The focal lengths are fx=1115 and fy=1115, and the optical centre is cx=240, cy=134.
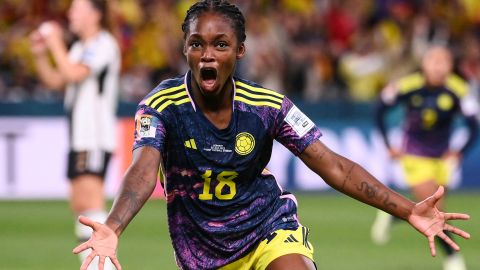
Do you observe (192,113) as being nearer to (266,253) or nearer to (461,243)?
(266,253)

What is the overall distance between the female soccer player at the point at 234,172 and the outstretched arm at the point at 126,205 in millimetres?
210

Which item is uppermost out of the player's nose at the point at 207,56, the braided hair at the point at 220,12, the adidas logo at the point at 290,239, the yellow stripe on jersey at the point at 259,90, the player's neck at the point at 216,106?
the braided hair at the point at 220,12

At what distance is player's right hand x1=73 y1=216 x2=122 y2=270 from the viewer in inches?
187

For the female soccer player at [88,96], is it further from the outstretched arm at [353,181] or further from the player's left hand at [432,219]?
the player's left hand at [432,219]

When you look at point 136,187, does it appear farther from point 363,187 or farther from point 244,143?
point 363,187

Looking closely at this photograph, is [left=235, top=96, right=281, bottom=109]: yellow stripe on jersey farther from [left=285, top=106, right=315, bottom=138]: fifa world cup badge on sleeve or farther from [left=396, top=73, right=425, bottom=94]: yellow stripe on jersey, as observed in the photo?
[left=396, top=73, right=425, bottom=94]: yellow stripe on jersey

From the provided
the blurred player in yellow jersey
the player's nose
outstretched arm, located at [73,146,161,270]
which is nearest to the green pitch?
the blurred player in yellow jersey

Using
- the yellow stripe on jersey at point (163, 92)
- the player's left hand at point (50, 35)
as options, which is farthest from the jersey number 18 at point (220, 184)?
the player's left hand at point (50, 35)

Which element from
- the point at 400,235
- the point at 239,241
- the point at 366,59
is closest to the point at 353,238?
the point at 400,235

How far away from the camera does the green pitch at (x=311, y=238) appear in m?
11.1

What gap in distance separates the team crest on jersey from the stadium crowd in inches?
472

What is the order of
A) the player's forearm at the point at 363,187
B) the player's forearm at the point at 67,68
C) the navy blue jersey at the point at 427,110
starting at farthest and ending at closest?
the navy blue jersey at the point at 427,110 < the player's forearm at the point at 67,68 < the player's forearm at the point at 363,187

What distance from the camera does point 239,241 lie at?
5777 mm

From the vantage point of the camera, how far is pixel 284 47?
1852 cm
